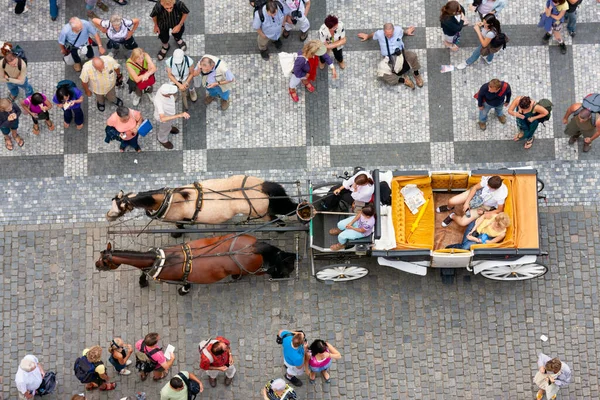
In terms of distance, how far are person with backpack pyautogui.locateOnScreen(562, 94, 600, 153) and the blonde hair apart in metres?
4.17

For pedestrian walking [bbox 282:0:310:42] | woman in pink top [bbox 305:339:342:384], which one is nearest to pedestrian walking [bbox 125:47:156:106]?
pedestrian walking [bbox 282:0:310:42]

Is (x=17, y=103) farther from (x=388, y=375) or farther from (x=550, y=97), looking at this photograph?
(x=550, y=97)

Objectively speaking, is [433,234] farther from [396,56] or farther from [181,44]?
[181,44]

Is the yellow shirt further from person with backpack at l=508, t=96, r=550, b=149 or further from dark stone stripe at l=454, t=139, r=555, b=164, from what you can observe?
person with backpack at l=508, t=96, r=550, b=149

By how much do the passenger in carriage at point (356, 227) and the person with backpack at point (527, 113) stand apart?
302 centimetres

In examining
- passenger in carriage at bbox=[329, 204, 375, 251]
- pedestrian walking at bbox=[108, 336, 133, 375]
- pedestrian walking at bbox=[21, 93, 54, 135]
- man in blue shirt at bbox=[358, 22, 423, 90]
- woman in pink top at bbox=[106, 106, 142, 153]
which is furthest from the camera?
man in blue shirt at bbox=[358, 22, 423, 90]

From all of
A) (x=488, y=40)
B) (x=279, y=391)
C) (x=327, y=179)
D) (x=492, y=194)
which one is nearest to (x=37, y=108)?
(x=327, y=179)

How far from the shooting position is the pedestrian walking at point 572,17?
12859 mm

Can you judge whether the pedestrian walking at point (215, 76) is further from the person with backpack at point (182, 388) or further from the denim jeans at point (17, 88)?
the person with backpack at point (182, 388)

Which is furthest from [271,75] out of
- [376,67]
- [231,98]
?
[376,67]

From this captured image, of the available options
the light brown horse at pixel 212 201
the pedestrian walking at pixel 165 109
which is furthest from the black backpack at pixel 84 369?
the pedestrian walking at pixel 165 109

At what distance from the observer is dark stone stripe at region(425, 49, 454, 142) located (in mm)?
13375

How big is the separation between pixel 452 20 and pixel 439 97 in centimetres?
137

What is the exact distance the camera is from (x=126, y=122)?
12266 mm
